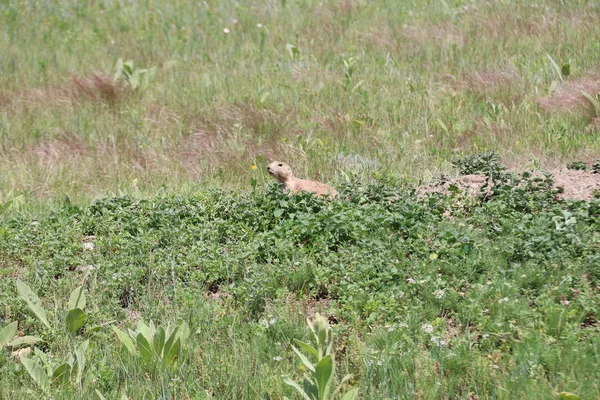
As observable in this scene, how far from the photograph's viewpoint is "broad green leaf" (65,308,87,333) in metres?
5.01

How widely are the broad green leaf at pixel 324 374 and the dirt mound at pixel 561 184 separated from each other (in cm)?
313

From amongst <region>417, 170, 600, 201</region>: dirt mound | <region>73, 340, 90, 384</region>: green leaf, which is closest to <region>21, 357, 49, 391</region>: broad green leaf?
<region>73, 340, 90, 384</region>: green leaf

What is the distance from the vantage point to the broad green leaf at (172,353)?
181 inches

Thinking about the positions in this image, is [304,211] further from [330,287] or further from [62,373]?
[62,373]

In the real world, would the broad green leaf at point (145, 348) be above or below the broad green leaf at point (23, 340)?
above

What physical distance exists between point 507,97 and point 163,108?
416 centimetres

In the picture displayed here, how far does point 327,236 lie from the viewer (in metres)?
5.93

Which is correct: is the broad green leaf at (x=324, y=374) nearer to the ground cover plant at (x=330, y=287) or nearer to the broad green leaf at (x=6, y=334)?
the ground cover plant at (x=330, y=287)

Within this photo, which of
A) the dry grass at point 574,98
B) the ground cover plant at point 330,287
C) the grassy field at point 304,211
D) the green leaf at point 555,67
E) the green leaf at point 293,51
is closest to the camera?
the ground cover plant at point 330,287

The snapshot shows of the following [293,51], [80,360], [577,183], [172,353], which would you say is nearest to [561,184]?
[577,183]

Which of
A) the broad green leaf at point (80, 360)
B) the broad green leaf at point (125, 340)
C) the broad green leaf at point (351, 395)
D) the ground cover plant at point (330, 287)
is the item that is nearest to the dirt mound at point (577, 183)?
the ground cover plant at point (330, 287)

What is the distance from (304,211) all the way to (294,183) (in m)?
0.79

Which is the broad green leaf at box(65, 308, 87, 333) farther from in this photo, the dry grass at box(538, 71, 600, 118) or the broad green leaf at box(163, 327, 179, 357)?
the dry grass at box(538, 71, 600, 118)

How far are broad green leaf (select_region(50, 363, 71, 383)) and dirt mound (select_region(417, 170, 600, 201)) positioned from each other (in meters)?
3.44
